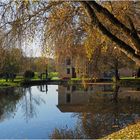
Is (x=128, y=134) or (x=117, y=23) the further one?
(x=117, y=23)

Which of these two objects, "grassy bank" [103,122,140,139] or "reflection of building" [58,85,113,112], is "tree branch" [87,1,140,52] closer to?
"grassy bank" [103,122,140,139]

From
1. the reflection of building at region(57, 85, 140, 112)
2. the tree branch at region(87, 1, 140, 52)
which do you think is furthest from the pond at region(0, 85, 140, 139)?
the tree branch at region(87, 1, 140, 52)

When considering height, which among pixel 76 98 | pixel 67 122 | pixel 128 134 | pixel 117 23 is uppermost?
pixel 117 23

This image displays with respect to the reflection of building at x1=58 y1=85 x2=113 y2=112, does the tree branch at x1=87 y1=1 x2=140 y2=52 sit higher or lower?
higher

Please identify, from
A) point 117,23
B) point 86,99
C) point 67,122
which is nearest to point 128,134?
point 117,23

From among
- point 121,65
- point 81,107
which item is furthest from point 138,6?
point 121,65

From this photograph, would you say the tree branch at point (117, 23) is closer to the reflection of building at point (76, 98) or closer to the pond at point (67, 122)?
the pond at point (67, 122)

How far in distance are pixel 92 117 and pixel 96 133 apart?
4.76 meters

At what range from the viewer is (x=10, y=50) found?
1255cm

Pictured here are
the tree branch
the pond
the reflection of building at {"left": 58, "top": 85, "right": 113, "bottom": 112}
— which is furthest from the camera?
the reflection of building at {"left": 58, "top": 85, "right": 113, "bottom": 112}

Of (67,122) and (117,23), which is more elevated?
(117,23)

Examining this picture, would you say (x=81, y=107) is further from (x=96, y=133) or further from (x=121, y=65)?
(x=121, y=65)

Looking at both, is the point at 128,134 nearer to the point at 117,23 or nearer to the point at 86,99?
the point at 117,23

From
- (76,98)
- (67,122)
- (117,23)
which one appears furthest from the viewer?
(76,98)
